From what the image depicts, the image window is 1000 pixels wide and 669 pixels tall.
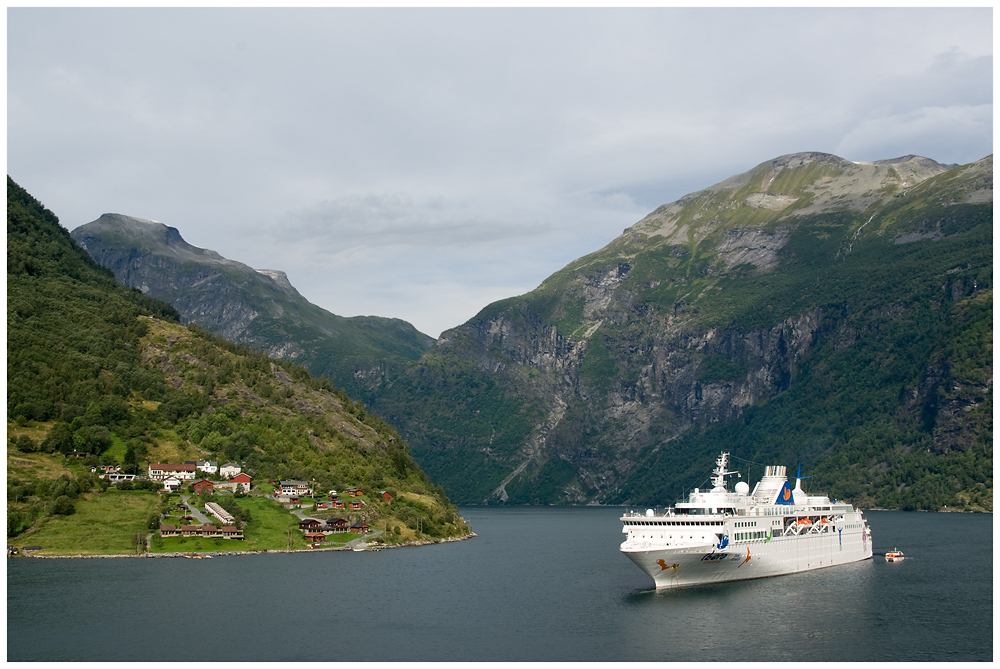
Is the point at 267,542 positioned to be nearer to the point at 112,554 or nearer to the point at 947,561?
the point at 112,554

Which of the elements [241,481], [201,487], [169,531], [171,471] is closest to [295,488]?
[241,481]

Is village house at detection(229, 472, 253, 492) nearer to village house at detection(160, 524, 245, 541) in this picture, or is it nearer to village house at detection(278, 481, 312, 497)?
village house at detection(278, 481, 312, 497)

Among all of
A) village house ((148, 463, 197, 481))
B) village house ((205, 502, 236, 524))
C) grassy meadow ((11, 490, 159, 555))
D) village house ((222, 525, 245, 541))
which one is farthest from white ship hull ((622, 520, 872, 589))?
village house ((148, 463, 197, 481))

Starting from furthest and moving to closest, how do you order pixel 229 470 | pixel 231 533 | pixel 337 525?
pixel 229 470, pixel 337 525, pixel 231 533

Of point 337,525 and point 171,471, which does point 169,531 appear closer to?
point 171,471

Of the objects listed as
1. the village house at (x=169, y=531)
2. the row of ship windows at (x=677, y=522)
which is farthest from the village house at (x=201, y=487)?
the row of ship windows at (x=677, y=522)

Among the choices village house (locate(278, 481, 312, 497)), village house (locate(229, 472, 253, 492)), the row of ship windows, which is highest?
village house (locate(229, 472, 253, 492))

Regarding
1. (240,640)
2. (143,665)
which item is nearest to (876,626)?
(240,640)

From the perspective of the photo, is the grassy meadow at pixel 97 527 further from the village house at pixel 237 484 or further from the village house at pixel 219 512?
the village house at pixel 237 484
